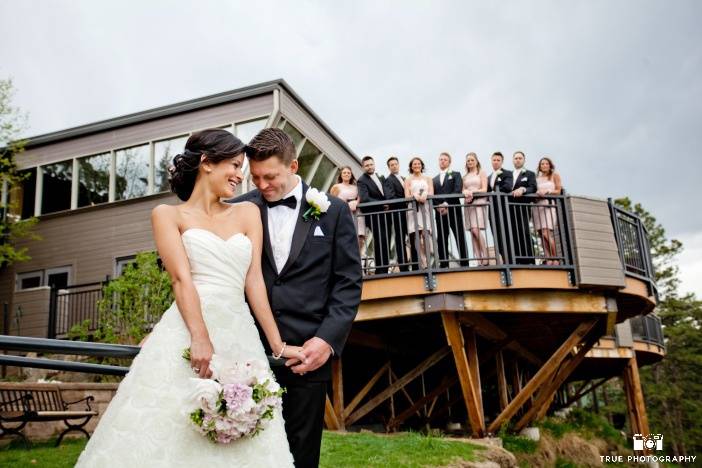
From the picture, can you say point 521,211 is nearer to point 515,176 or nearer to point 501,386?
point 515,176

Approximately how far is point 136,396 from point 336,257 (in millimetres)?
1153

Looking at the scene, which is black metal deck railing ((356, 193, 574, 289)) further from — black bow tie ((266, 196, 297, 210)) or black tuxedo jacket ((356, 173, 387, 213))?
black bow tie ((266, 196, 297, 210))

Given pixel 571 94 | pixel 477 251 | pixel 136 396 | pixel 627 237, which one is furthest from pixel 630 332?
pixel 136 396

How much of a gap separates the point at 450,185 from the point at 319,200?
7.95 metres

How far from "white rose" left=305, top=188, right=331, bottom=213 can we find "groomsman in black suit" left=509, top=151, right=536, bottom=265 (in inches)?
307

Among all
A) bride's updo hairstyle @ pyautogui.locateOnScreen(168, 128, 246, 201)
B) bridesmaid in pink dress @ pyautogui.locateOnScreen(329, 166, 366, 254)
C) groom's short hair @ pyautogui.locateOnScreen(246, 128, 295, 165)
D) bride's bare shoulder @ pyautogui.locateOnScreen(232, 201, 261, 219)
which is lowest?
bride's bare shoulder @ pyautogui.locateOnScreen(232, 201, 261, 219)

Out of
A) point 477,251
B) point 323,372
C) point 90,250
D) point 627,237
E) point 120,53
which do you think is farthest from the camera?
point 120,53

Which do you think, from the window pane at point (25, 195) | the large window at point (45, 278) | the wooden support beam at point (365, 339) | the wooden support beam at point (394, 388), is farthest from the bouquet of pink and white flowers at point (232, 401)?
the window pane at point (25, 195)

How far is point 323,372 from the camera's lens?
10.1 feet

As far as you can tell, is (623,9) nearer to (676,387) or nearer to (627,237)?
(627,237)

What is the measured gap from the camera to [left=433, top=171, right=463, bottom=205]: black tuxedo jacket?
35.8 ft

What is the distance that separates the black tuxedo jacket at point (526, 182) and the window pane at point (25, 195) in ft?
48.3

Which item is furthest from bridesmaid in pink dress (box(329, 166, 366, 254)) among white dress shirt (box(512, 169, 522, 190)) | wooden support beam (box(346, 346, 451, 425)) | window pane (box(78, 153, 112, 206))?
window pane (box(78, 153, 112, 206))

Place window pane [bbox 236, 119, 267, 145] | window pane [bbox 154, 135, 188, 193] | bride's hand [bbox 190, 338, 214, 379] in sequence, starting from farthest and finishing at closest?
window pane [bbox 154, 135, 188, 193] → window pane [bbox 236, 119, 267, 145] → bride's hand [bbox 190, 338, 214, 379]
